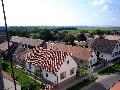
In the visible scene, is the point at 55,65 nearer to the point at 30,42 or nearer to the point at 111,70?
the point at 111,70

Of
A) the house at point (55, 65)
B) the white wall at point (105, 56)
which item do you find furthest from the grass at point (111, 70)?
the house at point (55, 65)

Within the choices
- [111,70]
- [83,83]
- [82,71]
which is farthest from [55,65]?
[111,70]

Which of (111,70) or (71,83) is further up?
(111,70)

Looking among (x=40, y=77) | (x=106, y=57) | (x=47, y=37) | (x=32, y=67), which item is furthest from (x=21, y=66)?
(x=47, y=37)

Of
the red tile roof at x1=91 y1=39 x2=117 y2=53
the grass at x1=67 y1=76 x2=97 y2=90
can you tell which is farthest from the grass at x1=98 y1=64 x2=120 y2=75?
the red tile roof at x1=91 y1=39 x2=117 y2=53

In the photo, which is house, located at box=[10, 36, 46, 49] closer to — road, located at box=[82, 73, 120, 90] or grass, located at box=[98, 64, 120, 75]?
grass, located at box=[98, 64, 120, 75]

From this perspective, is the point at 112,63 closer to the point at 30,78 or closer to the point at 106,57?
the point at 106,57

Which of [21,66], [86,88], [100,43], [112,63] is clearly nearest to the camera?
[86,88]
